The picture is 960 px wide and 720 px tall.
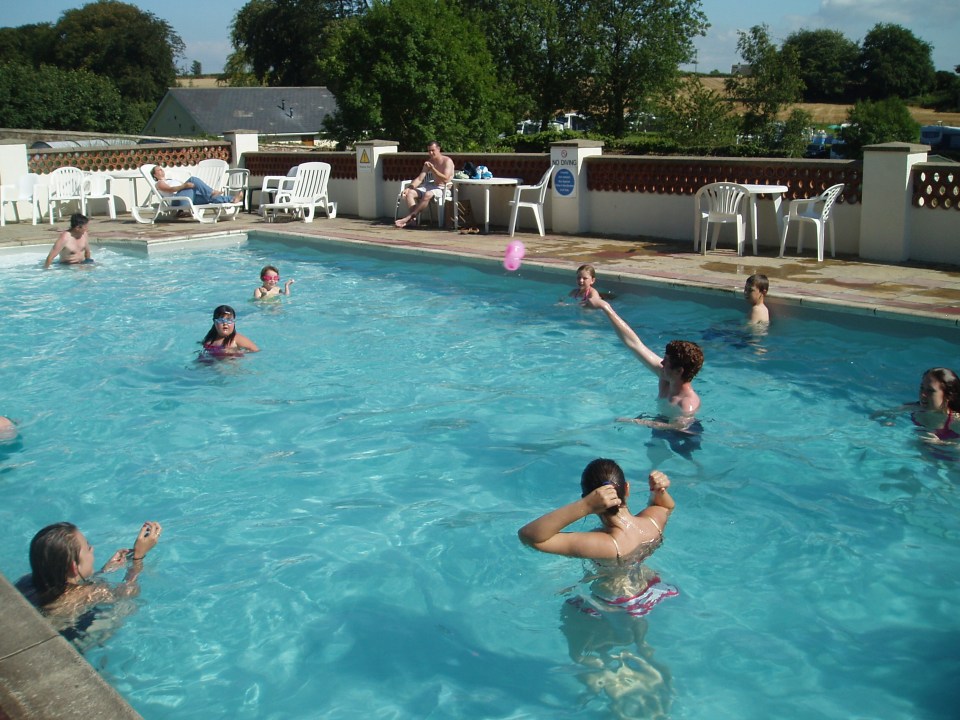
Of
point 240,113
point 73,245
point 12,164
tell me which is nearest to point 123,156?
point 12,164

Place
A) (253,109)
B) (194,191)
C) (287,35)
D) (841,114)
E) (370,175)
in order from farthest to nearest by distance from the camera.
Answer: (287,35) < (841,114) < (253,109) < (370,175) < (194,191)

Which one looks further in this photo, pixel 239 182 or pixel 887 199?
pixel 239 182

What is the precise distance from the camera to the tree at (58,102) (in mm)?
44031

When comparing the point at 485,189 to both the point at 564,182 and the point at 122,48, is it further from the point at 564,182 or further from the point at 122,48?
the point at 122,48

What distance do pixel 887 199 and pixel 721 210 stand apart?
76.2 inches

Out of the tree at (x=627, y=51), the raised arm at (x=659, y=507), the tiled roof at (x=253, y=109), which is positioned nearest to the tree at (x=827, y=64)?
the tree at (x=627, y=51)

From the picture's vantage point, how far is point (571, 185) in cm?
1438

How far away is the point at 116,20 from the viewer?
7650 centimetres

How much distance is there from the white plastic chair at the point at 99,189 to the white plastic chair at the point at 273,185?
8.68 feet

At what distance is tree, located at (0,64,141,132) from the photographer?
44.0m

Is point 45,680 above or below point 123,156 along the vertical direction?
below

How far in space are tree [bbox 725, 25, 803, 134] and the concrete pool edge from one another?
35525 mm

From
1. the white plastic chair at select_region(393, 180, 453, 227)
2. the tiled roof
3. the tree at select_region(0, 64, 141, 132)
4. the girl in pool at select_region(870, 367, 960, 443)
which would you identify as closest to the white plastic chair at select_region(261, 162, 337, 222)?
the white plastic chair at select_region(393, 180, 453, 227)

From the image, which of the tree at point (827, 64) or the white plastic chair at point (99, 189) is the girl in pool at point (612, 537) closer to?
the white plastic chair at point (99, 189)
